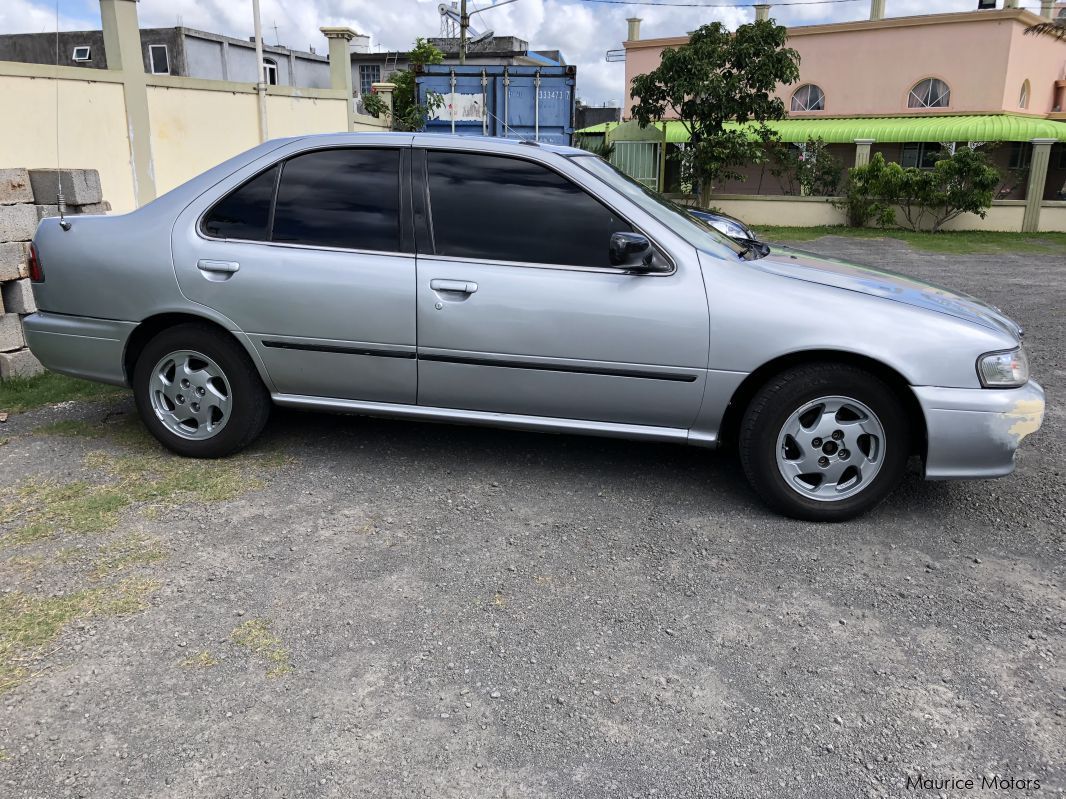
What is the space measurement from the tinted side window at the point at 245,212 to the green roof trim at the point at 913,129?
73.1ft

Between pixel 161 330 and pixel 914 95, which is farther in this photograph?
pixel 914 95

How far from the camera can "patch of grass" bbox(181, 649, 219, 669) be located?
2846 mm

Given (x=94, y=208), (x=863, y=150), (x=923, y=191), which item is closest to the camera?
(x=94, y=208)

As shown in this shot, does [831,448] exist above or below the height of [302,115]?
below

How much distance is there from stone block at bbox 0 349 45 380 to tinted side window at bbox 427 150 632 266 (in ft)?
11.3

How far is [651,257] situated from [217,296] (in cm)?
216

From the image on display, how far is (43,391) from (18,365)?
1.31ft

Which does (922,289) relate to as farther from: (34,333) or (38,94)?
(38,94)

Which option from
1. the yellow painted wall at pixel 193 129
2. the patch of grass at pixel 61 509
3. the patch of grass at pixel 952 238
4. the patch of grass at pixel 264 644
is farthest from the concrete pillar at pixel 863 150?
the patch of grass at pixel 264 644

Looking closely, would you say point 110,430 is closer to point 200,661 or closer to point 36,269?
point 36,269

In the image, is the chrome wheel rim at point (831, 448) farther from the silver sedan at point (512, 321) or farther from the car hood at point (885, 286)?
the car hood at point (885, 286)

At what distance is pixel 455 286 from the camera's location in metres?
4.09

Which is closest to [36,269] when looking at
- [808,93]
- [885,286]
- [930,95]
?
[885,286]

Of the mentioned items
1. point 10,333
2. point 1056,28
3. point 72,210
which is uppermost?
point 1056,28
